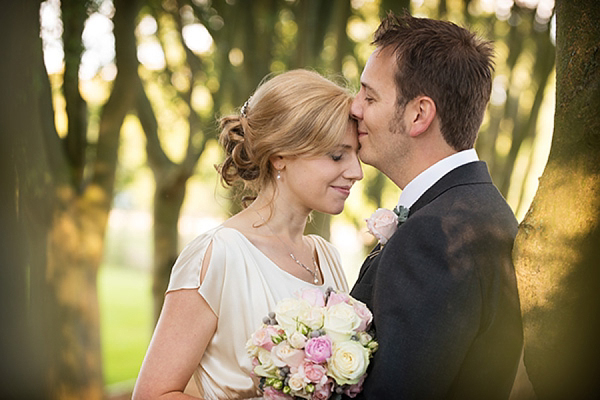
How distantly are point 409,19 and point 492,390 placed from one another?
1.68 metres

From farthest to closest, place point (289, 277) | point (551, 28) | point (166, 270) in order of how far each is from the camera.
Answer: point (551, 28), point (166, 270), point (289, 277)

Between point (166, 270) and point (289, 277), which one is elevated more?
point (289, 277)

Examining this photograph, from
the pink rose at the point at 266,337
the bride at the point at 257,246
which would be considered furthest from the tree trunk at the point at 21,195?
the pink rose at the point at 266,337

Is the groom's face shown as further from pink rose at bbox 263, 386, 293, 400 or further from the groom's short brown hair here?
pink rose at bbox 263, 386, 293, 400

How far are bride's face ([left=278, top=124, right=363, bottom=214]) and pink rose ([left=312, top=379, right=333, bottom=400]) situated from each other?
1.20 meters

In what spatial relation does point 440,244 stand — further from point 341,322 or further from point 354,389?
point 354,389

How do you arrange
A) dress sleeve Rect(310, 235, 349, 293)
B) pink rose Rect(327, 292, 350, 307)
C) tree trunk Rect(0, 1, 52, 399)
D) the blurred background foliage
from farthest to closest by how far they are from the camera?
1. the blurred background foliage
2. tree trunk Rect(0, 1, 52, 399)
3. dress sleeve Rect(310, 235, 349, 293)
4. pink rose Rect(327, 292, 350, 307)

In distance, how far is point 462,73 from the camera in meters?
2.91

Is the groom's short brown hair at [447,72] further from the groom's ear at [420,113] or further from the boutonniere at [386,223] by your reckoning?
the boutonniere at [386,223]

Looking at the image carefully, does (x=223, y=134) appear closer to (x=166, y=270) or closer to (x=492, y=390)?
(x=492, y=390)

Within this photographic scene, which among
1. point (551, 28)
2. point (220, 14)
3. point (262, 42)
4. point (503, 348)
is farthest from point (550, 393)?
point (551, 28)

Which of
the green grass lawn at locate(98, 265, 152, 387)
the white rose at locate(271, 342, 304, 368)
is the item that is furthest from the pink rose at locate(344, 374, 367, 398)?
the green grass lawn at locate(98, 265, 152, 387)

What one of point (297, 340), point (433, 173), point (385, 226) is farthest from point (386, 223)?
point (297, 340)

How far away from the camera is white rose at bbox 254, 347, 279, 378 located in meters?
2.52
